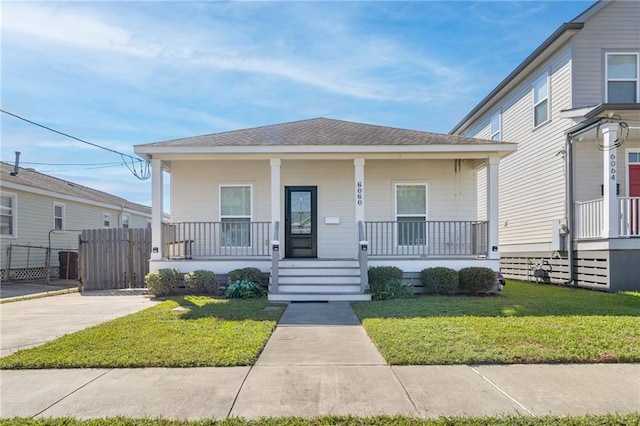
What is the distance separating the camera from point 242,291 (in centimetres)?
977

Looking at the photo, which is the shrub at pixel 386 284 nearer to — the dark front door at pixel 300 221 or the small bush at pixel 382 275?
the small bush at pixel 382 275

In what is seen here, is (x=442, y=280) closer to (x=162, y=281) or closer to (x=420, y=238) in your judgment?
(x=420, y=238)

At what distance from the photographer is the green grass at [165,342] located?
15.8 feet

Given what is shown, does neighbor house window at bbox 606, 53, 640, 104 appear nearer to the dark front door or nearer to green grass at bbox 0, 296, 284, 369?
the dark front door

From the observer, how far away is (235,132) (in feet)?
40.9

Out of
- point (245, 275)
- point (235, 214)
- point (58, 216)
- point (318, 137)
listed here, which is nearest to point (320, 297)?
point (245, 275)

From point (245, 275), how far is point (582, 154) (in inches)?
395

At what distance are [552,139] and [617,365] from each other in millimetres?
10070

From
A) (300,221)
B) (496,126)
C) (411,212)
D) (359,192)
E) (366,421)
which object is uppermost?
(496,126)

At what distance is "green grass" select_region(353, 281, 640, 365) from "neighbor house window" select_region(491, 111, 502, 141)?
9.21 m

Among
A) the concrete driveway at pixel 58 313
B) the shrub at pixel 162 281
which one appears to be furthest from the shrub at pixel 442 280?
the concrete driveway at pixel 58 313

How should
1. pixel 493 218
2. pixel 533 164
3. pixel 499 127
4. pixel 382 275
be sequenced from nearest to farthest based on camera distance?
pixel 382 275 < pixel 493 218 < pixel 533 164 < pixel 499 127

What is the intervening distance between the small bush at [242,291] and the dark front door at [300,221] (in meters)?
2.29

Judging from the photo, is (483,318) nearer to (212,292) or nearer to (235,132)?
(212,292)
